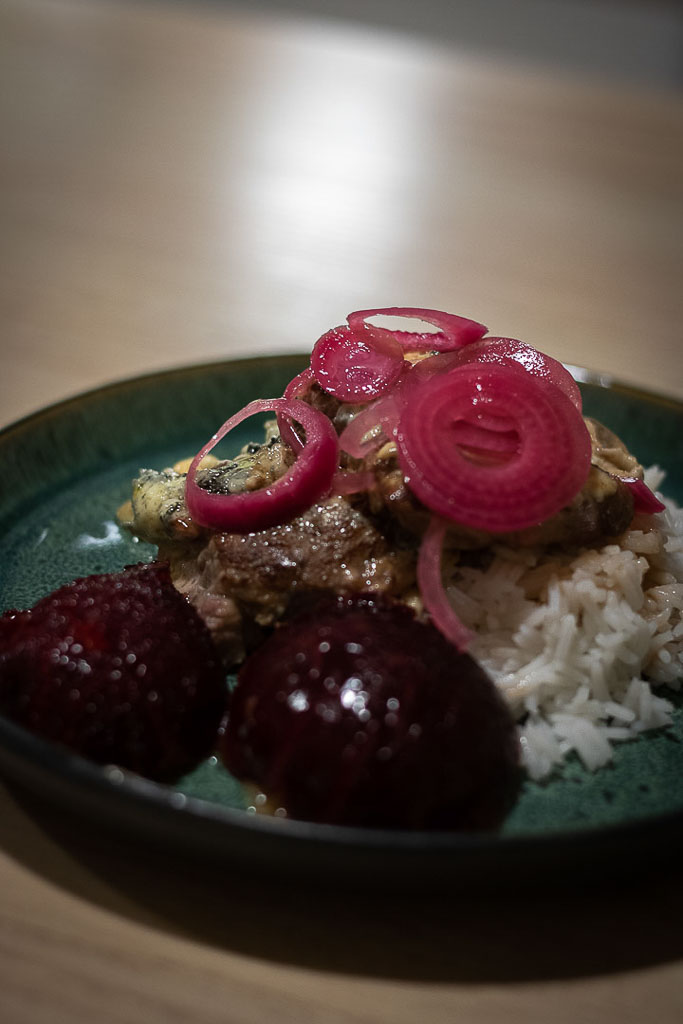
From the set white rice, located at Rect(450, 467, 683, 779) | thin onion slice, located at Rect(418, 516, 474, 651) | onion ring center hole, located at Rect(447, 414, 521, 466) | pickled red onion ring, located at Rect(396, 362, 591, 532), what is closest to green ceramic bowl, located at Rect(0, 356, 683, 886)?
white rice, located at Rect(450, 467, 683, 779)

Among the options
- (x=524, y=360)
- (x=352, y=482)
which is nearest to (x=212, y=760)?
(x=352, y=482)

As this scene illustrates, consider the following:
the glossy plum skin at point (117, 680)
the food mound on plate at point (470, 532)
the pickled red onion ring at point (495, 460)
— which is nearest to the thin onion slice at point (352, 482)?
the food mound on plate at point (470, 532)

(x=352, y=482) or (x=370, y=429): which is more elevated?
(x=370, y=429)

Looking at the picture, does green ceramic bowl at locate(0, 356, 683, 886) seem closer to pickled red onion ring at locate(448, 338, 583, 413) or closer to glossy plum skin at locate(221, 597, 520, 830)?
glossy plum skin at locate(221, 597, 520, 830)

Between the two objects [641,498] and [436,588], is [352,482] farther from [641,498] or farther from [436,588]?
[641,498]

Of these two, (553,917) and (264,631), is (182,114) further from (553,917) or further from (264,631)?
(553,917)

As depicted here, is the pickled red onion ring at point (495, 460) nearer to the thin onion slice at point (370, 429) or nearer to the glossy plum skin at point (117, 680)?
the thin onion slice at point (370, 429)
